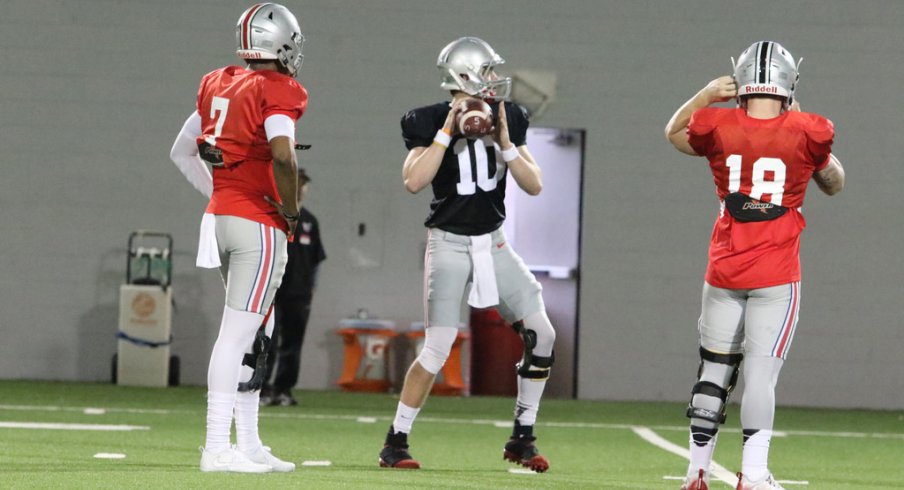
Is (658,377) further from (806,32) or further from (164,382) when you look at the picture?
(164,382)

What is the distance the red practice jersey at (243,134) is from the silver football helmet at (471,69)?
877mm

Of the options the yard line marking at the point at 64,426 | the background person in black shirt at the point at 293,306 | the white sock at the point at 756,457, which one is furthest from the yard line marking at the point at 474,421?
the white sock at the point at 756,457

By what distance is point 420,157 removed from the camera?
582 centimetres

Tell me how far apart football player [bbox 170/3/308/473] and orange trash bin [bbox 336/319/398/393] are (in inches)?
259

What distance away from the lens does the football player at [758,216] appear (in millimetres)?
4711

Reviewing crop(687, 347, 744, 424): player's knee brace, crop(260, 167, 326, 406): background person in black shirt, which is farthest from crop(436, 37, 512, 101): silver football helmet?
crop(260, 167, 326, 406): background person in black shirt

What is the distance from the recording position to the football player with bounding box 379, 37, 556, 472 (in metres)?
5.89

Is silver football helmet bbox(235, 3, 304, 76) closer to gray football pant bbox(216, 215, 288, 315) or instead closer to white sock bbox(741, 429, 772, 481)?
gray football pant bbox(216, 215, 288, 315)

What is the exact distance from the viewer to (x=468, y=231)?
593cm

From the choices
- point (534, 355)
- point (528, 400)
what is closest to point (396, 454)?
point (528, 400)

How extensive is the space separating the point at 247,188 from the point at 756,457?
2.22 metres

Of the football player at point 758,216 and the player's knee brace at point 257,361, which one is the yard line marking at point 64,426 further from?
the football player at point 758,216

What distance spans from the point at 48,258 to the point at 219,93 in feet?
24.7

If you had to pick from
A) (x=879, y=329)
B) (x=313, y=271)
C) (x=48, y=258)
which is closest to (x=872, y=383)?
(x=879, y=329)
